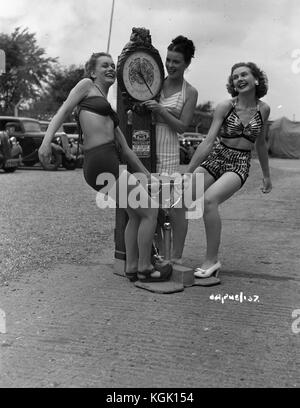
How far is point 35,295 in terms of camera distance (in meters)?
4.75

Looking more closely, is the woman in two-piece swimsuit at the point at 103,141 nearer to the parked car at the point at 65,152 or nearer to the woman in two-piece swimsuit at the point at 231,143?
the woman in two-piece swimsuit at the point at 231,143

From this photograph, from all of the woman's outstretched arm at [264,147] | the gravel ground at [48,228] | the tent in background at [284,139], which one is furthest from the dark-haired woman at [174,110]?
the tent in background at [284,139]

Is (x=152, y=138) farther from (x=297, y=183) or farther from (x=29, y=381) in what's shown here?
(x=297, y=183)

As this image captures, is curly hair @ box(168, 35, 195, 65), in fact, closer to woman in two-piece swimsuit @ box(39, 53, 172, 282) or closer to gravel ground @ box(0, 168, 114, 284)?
woman in two-piece swimsuit @ box(39, 53, 172, 282)

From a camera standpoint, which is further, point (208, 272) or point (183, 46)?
point (208, 272)

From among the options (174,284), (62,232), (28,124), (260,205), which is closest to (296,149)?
(28,124)

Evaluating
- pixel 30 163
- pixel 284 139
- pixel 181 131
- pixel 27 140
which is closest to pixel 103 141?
pixel 181 131

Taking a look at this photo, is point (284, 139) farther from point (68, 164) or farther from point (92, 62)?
point (92, 62)

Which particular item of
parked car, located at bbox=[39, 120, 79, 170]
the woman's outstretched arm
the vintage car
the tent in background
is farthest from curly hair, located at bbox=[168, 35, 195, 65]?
the tent in background

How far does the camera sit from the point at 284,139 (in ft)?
124

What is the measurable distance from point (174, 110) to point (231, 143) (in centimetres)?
58

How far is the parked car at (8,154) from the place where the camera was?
706 inches

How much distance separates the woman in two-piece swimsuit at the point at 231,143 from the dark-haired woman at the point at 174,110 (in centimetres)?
23

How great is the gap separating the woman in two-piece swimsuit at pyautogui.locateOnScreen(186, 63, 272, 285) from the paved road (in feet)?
1.99
